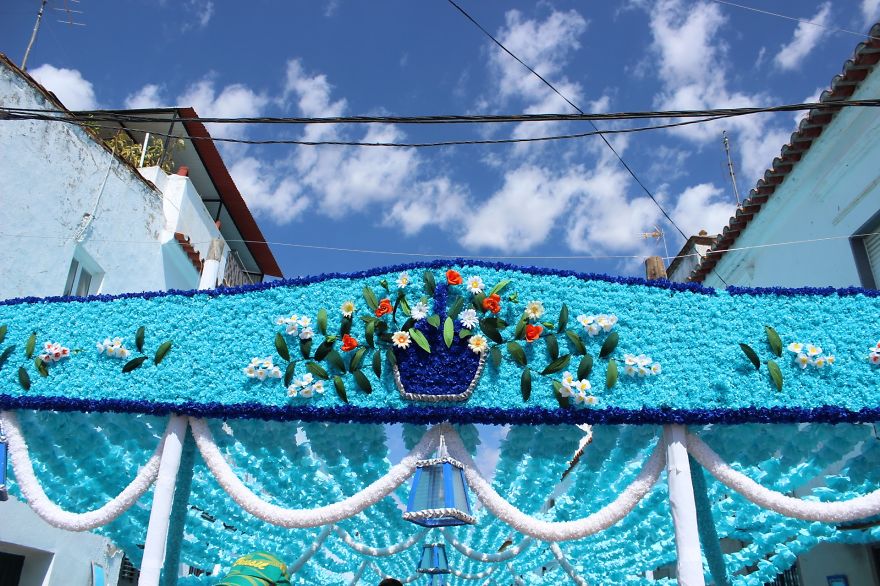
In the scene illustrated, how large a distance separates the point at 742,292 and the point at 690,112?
1407 mm

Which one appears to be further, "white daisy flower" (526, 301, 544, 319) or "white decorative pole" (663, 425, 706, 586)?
"white daisy flower" (526, 301, 544, 319)

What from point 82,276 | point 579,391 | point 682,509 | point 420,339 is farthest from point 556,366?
point 82,276

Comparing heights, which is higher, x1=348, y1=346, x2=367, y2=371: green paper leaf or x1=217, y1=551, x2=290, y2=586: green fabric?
x1=348, y1=346, x2=367, y2=371: green paper leaf

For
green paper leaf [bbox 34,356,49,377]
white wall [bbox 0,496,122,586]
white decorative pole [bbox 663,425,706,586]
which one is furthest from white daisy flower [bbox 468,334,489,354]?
white wall [bbox 0,496,122,586]

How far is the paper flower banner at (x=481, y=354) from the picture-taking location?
480cm

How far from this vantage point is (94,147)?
10.2m

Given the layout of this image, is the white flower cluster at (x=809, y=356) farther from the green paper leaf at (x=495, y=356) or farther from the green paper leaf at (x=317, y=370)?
the green paper leaf at (x=317, y=370)

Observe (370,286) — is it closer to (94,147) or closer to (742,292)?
(742,292)

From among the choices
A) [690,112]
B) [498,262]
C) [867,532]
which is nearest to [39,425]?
[498,262]

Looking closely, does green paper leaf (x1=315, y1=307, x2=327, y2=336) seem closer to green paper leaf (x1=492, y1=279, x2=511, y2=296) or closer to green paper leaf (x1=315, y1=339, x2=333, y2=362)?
green paper leaf (x1=315, y1=339, x2=333, y2=362)

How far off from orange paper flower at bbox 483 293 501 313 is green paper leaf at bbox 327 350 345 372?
1108mm

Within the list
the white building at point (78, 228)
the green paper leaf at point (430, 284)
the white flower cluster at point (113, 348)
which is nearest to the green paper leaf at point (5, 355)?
the white flower cluster at point (113, 348)

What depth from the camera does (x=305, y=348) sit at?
5.20 metres

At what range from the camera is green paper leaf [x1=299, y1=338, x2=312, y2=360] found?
519 centimetres
